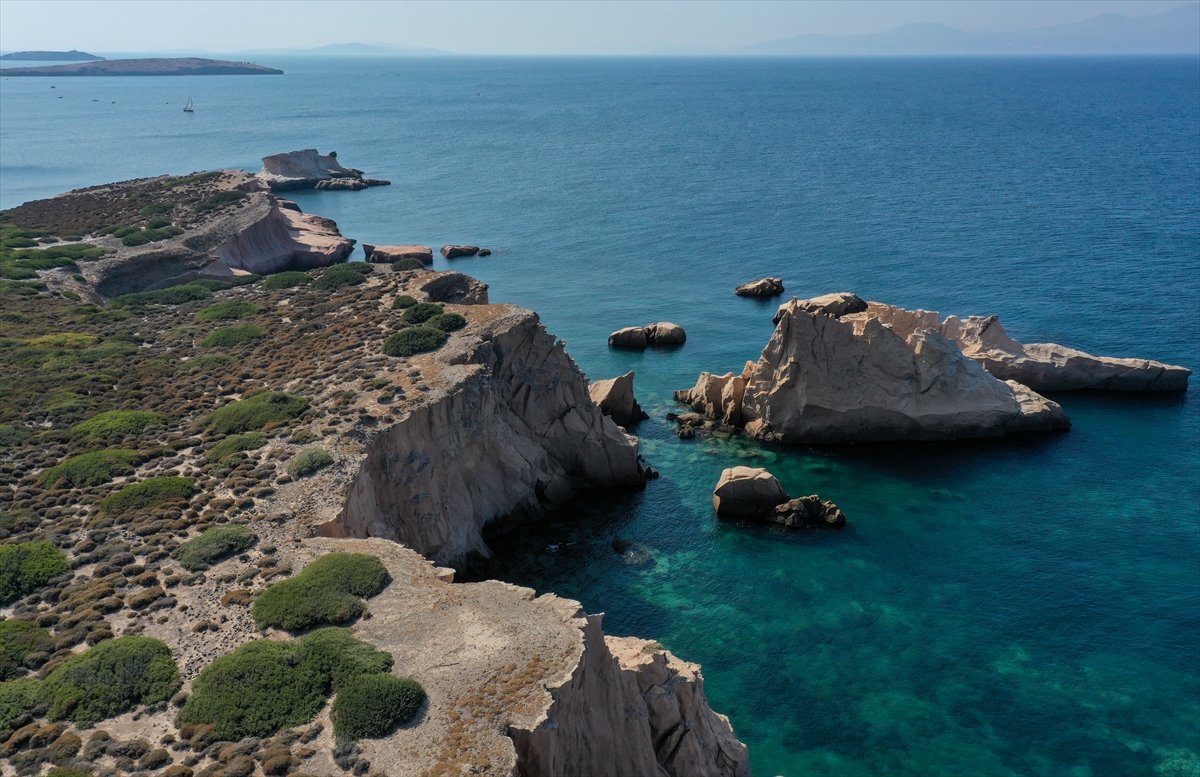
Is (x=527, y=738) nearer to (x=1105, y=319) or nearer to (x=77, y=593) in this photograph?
(x=77, y=593)

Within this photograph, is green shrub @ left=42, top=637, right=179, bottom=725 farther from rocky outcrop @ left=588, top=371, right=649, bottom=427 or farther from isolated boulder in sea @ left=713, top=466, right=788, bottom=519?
rocky outcrop @ left=588, top=371, right=649, bottom=427

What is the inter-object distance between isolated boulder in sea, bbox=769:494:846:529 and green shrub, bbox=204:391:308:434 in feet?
94.6

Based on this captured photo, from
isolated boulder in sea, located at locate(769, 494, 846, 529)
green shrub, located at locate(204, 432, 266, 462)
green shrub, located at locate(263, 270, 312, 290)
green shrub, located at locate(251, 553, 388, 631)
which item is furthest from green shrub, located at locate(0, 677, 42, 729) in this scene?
green shrub, located at locate(263, 270, 312, 290)

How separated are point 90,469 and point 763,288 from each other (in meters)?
71.4

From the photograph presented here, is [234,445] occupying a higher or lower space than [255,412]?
lower

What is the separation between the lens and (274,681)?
27.9m

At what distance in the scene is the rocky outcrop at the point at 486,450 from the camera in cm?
4572

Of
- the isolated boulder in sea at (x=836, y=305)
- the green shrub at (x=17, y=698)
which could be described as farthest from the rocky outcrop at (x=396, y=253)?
the green shrub at (x=17, y=698)

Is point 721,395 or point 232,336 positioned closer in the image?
point 232,336

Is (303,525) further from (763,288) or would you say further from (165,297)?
(763,288)

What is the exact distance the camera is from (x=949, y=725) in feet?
123

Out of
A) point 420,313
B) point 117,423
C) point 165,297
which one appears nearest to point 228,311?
point 165,297

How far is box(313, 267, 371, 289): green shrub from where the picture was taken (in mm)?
71750

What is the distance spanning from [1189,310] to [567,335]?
6132cm
